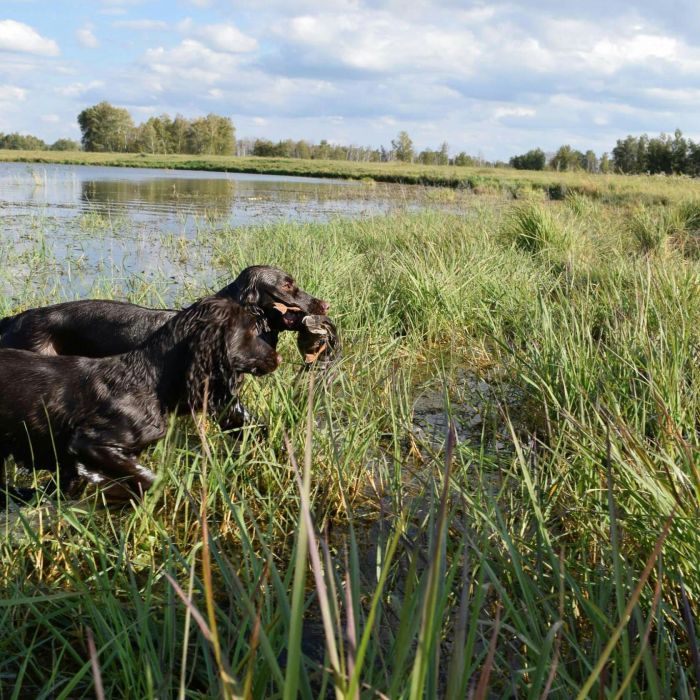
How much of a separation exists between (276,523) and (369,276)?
4244mm

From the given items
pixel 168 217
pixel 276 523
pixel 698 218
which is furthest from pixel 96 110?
pixel 276 523

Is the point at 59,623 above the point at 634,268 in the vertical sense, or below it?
below

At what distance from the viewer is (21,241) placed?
12.4 m

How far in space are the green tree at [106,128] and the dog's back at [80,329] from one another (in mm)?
105827

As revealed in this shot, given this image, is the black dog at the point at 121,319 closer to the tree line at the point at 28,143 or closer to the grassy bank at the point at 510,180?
the grassy bank at the point at 510,180

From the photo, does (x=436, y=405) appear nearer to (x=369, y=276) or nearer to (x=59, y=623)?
(x=369, y=276)

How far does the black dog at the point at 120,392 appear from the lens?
323 centimetres

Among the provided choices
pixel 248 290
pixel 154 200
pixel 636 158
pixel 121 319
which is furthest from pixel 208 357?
pixel 636 158

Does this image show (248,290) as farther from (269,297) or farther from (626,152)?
(626,152)

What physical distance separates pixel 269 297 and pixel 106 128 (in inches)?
4419

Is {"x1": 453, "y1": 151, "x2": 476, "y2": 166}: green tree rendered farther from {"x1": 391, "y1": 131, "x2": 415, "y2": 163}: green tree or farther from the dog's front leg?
the dog's front leg

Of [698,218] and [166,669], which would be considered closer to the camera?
[166,669]

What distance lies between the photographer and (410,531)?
10.5 ft

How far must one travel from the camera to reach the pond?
9070 mm
